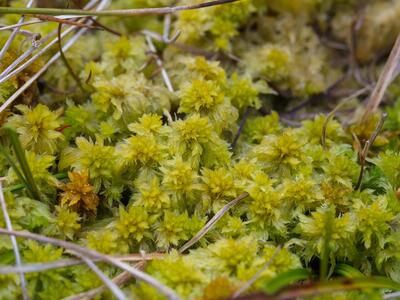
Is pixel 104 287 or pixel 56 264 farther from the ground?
pixel 56 264

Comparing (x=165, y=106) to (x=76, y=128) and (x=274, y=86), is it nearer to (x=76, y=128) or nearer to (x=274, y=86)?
(x=76, y=128)

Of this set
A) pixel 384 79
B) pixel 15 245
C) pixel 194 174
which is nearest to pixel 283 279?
pixel 194 174

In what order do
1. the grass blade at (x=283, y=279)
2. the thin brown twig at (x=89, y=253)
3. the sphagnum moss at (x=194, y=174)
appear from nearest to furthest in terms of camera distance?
the grass blade at (x=283, y=279) < the thin brown twig at (x=89, y=253) < the sphagnum moss at (x=194, y=174)

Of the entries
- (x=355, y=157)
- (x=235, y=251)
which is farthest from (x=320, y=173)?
(x=235, y=251)

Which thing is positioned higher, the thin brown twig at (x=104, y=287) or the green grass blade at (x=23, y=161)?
the green grass blade at (x=23, y=161)

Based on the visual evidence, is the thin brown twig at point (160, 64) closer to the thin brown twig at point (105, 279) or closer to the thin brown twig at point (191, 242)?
the thin brown twig at point (191, 242)

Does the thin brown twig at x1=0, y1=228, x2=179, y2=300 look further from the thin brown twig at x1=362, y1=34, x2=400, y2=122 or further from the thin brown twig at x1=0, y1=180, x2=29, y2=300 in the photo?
the thin brown twig at x1=362, y1=34, x2=400, y2=122

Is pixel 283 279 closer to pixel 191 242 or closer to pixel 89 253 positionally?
pixel 191 242

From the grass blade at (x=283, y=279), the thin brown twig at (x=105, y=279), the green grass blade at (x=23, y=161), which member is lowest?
the grass blade at (x=283, y=279)

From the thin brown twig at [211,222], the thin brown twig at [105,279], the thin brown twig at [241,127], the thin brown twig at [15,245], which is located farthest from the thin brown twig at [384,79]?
the thin brown twig at [15,245]
